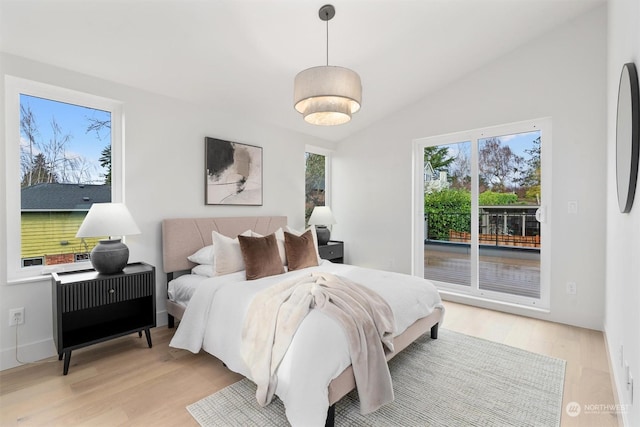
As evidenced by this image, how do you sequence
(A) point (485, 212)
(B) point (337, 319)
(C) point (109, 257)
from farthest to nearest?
(A) point (485, 212) < (C) point (109, 257) < (B) point (337, 319)

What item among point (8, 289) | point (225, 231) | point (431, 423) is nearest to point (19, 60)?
point (8, 289)

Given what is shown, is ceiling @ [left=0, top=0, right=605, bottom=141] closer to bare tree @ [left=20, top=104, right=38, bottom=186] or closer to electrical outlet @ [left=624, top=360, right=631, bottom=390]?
bare tree @ [left=20, top=104, right=38, bottom=186]

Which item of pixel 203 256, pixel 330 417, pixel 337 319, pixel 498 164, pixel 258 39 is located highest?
pixel 258 39

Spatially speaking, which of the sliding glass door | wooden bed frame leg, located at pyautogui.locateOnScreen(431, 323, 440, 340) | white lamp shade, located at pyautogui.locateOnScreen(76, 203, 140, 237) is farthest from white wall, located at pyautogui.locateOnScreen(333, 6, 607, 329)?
white lamp shade, located at pyautogui.locateOnScreen(76, 203, 140, 237)

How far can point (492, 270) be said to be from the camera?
3.76m

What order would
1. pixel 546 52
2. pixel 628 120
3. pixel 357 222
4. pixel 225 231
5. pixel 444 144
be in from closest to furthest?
pixel 628 120 → pixel 546 52 → pixel 225 231 → pixel 444 144 → pixel 357 222

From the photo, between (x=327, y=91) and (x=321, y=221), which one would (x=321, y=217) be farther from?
(x=327, y=91)

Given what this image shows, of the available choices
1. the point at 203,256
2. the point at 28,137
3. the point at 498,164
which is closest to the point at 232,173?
the point at 203,256

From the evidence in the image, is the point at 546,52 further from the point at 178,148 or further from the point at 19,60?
the point at 19,60

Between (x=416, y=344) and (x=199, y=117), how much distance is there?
3253 mm

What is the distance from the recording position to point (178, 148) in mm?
3248

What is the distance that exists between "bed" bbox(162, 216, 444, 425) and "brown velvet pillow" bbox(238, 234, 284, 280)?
0.40ft

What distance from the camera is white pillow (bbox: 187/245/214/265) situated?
299cm

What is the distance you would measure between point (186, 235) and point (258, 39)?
2024mm
